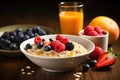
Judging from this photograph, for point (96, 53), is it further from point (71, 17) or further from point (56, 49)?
point (71, 17)

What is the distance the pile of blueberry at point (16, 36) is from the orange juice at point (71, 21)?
153 mm

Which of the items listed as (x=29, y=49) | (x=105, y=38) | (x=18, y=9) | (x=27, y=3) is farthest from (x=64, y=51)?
(x=27, y=3)

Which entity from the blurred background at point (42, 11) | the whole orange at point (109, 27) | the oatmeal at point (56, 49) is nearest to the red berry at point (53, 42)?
the oatmeal at point (56, 49)

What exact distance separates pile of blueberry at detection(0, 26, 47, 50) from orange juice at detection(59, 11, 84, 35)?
15 centimetres

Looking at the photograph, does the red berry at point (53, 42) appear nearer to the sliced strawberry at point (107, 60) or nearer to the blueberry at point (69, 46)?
the blueberry at point (69, 46)

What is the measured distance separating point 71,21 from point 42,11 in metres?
0.71

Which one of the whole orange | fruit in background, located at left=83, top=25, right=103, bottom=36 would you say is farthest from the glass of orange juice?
fruit in background, located at left=83, top=25, right=103, bottom=36

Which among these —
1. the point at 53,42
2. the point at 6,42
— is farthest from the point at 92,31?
the point at 6,42

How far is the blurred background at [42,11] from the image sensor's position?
2.22 meters

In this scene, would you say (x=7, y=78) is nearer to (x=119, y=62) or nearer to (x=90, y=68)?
(x=90, y=68)

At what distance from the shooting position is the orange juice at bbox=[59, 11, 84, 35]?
1.82m

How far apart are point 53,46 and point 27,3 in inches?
57.0

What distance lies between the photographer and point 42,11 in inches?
98.3

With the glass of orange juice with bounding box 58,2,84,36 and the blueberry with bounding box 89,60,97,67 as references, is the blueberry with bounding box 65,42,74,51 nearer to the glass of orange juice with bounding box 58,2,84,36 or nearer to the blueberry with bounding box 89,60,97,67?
the blueberry with bounding box 89,60,97,67
